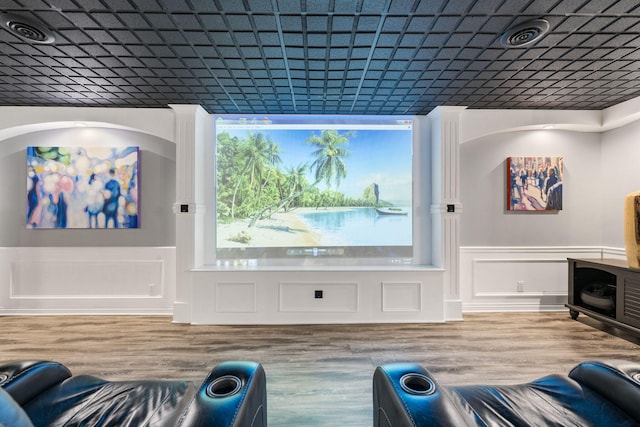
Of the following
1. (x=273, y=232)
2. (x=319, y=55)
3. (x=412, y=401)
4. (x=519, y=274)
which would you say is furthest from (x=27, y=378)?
(x=519, y=274)

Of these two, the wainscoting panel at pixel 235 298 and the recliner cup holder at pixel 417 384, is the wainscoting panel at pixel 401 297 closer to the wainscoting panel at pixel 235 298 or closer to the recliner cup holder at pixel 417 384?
the wainscoting panel at pixel 235 298

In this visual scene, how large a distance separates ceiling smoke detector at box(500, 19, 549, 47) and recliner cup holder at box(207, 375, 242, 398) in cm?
287

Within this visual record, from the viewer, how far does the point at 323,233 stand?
4156 millimetres

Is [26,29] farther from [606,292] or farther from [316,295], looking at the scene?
[606,292]

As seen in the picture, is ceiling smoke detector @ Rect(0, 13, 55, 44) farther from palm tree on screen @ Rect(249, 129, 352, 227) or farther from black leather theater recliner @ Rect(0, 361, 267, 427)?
palm tree on screen @ Rect(249, 129, 352, 227)

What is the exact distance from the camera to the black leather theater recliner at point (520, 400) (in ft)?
3.13

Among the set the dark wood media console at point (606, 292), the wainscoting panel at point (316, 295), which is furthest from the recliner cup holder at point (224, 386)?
the dark wood media console at point (606, 292)

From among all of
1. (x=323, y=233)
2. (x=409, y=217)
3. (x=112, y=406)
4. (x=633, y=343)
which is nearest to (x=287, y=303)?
(x=323, y=233)

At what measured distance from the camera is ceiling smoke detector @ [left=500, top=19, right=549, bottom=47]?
2176mm

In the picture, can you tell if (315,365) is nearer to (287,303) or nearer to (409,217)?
(287,303)

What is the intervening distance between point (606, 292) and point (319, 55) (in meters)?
4.15

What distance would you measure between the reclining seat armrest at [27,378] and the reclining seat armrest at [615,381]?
2234 mm

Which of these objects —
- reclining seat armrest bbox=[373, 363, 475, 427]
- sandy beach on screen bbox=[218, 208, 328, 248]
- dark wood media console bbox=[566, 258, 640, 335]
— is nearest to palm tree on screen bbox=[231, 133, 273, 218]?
sandy beach on screen bbox=[218, 208, 328, 248]

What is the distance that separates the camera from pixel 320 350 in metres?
2.93
